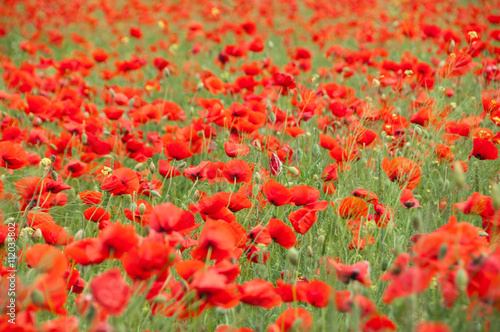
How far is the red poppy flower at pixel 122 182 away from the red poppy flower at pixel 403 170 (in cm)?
96

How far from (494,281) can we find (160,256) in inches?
26.4

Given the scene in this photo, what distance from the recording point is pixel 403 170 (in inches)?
71.7

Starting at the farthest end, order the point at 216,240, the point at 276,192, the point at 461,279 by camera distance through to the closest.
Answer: the point at 276,192 → the point at 216,240 → the point at 461,279

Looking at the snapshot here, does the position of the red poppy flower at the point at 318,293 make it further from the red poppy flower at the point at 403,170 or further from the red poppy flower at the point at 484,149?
the red poppy flower at the point at 484,149

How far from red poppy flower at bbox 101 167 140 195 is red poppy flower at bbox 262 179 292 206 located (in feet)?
1.63

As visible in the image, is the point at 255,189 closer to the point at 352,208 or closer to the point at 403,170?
the point at 352,208

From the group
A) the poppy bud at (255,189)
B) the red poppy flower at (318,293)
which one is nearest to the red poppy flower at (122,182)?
the poppy bud at (255,189)

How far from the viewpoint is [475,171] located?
2.00 metres

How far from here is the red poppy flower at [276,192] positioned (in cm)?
156

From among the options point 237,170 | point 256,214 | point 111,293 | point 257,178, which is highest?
point 111,293

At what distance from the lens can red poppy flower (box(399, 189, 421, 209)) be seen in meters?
1.61

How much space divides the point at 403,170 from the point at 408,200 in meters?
0.21

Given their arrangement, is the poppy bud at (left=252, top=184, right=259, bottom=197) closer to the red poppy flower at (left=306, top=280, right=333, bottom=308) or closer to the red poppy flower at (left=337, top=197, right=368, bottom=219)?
the red poppy flower at (left=337, top=197, right=368, bottom=219)

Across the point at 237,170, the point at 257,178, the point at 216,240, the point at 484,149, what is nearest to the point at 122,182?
the point at 237,170
